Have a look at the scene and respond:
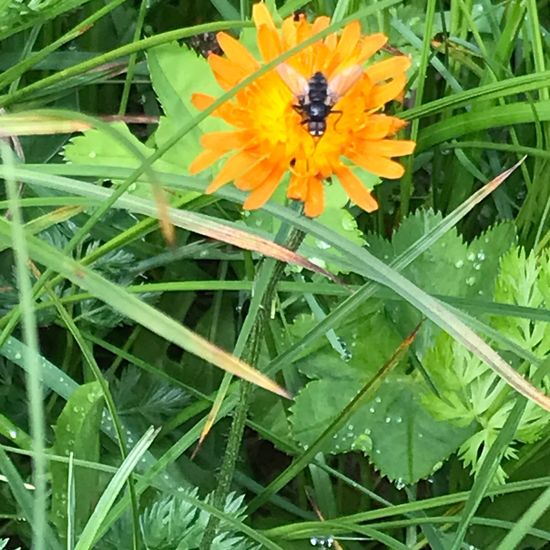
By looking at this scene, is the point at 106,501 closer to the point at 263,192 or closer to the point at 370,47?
the point at 263,192

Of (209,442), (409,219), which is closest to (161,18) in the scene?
(409,219)

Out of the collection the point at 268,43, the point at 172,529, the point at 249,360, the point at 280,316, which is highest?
the point at 268,43

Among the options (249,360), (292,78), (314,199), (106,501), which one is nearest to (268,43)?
(292,78)

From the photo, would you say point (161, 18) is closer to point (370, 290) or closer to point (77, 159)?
point (77, 159)

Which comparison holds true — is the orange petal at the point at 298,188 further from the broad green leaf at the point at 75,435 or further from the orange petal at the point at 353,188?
the broad green leaf at the point at 75,435

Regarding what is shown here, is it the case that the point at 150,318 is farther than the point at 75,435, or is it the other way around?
the point at 75,435

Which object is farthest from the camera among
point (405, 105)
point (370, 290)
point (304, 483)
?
point (405, 105)

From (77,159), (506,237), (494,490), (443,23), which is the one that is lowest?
(494,490)
